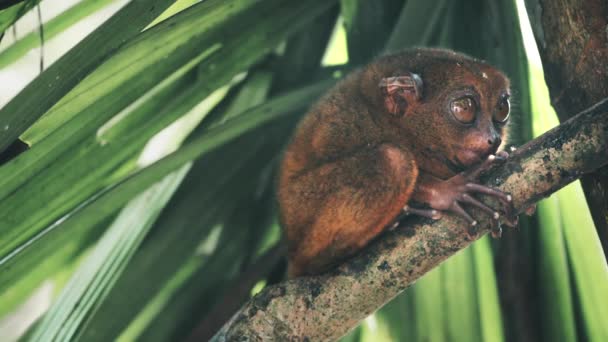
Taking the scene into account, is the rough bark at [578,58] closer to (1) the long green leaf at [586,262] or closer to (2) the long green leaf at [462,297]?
(1) the long green leaf at [586,262]

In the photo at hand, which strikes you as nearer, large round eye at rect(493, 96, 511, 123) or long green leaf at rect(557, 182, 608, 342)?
long green leaf at rect(557, 182, 608, 342)

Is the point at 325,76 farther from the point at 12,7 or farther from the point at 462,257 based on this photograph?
the point at 12,7

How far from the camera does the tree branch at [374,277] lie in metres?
1.93

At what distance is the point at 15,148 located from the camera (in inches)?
87.2

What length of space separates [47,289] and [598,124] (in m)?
2.50

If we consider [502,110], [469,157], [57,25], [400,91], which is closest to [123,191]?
[57,25]

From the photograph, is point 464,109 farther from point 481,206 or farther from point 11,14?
point 11,14

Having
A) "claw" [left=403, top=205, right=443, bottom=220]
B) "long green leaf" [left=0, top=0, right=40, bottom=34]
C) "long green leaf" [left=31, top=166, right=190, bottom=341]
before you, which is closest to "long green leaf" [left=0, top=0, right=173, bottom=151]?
"long green leaf" [left=0, top=0, right=40, bottom=34]

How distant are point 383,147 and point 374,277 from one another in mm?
682

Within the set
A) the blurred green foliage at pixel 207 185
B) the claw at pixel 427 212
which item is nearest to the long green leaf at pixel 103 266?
the blurred green foliage at pixel 207 185

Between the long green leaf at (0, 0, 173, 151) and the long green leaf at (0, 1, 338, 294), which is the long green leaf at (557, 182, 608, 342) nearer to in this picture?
the long green leaf at (0, 1, 338, 294)

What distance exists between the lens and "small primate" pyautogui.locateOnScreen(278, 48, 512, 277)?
2.48 meters

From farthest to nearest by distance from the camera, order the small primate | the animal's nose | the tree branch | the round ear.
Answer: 1. the round ear
2. the animal's nose
3. the small primate
4. the tree branch

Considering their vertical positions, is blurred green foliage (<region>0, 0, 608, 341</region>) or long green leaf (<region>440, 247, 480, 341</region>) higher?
blurred green foliage (<region>0, 0, 608, 341</region>)
